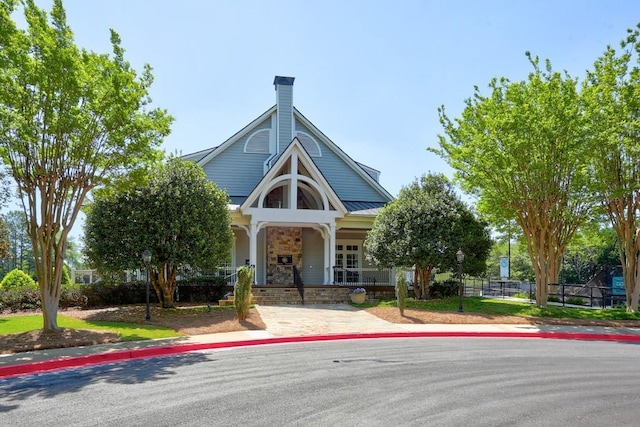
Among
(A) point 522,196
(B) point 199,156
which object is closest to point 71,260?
(B) point 199,156

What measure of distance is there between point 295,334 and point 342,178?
1582cm

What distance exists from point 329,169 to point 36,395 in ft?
71.5

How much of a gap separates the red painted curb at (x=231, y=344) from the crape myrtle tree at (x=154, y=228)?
6.02 meters

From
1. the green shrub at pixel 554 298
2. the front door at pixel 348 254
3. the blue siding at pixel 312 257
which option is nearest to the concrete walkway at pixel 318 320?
the blue siding at pixel 312 257

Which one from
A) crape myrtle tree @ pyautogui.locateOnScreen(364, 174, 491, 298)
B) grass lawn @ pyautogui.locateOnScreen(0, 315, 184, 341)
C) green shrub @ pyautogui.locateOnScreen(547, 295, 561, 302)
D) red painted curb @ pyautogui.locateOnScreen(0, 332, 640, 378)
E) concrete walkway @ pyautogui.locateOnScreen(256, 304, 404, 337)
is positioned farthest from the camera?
green shrub @ pyautogui.locateOnScreen(547, 295, 561, 302)

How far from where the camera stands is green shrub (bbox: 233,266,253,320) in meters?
14.3

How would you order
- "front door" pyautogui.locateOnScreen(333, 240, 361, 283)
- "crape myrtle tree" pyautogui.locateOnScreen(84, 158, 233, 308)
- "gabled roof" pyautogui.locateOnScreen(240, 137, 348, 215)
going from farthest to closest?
"front door" pyautogui.locateOnScreen(333, 240, 361, 283) < "gabled roof" pyautogui.locateOnScreen(240, 137, 348, 215) < "crape myrtle tree" pyautogui.locateOnScreen(84, 158, 233, 308)

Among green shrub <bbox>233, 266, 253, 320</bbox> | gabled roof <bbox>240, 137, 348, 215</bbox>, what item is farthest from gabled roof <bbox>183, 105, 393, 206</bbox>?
green shrub <bbox>233, 266, 253, 320</bbox>

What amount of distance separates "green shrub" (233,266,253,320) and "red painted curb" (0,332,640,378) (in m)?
2.95

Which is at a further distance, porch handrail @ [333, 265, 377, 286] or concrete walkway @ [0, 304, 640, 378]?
porch handrail @ [333, 265, 377, 286]

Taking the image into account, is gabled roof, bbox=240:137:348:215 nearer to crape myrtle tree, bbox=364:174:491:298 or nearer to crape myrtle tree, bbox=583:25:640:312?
crape myrtle tree, bbox=364:174:491:298

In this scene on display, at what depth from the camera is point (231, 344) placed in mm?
11078

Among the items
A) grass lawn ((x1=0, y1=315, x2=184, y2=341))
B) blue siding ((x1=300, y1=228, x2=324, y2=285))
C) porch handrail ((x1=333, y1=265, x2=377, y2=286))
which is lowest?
grass lawn ((x1=0, y1=315, x2=184, y2=341))

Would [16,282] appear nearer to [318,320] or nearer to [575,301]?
[318,320]
